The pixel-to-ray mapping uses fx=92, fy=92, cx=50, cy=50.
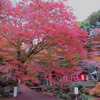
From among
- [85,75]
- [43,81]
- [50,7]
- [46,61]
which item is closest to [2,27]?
[50,7]

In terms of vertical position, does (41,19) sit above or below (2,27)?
above

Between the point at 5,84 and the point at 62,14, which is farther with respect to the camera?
the point at 5,84

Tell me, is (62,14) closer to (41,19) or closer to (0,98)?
(41,19)

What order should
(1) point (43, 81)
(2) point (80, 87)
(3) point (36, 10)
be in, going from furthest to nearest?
(1) point (43, 81)
(2) point (80, 87)
(3) point (36, 10)

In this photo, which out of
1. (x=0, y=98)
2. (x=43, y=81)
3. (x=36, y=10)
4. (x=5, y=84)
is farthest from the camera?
(x=43, y=81)

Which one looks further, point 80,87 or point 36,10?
point 80,87

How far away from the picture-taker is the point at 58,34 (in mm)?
4809

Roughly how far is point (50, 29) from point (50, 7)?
4.90 feet

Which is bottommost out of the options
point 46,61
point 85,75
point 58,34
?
point 85,75

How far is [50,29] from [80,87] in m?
7.56

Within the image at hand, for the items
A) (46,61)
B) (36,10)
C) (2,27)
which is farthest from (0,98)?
(36,10)

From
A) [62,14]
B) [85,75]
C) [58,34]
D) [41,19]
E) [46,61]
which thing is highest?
[62,14]

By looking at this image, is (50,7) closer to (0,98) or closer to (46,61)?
(46,61)

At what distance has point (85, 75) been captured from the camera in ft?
59.9
